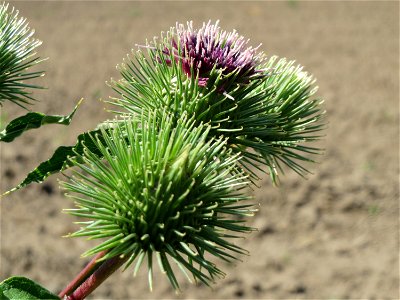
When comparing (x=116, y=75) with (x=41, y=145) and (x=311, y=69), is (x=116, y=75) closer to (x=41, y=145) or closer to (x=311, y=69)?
(x=41, y=145)

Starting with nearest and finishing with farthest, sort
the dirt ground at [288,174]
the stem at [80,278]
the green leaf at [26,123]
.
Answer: the stem at [80,278], the green leaf at [26,123], the dirt ground at [288,174]

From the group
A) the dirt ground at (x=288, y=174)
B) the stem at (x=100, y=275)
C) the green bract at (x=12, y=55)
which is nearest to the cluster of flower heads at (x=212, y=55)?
the green bract at (x=12, y=55)

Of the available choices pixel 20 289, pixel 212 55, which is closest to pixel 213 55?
pixel 212 55

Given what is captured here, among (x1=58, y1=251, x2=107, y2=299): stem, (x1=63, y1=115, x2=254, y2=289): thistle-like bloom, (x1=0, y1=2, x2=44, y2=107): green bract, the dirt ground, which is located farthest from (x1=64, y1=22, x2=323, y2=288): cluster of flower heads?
the dirt ground

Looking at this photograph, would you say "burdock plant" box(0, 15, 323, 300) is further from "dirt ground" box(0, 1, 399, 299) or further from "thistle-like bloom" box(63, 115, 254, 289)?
"dirt ground" box(0, 1, 399, 299)

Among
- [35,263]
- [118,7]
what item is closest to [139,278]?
[35,263]

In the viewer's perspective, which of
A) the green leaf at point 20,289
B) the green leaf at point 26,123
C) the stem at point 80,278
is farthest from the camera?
the green leaf at point 26,123

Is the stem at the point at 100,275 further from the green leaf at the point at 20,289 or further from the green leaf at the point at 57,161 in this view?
the green leaf at the point at 57,161
